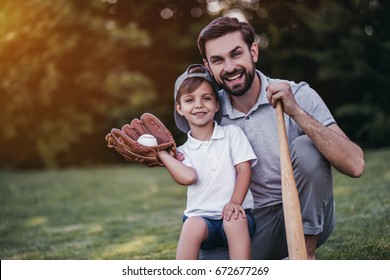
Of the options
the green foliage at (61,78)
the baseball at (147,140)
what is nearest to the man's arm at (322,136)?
the baseball at (147,140)

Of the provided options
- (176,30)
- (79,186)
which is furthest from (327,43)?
(79,186)

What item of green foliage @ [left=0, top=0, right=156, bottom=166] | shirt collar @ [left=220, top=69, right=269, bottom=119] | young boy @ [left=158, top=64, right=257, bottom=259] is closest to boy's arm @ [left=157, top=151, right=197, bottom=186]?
young boy @ [left=158, top=64, right=257, bottom=259]

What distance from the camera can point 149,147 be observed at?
2443mm

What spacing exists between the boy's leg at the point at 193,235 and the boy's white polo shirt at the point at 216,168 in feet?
0.26

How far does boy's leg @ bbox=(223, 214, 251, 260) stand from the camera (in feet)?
7.62

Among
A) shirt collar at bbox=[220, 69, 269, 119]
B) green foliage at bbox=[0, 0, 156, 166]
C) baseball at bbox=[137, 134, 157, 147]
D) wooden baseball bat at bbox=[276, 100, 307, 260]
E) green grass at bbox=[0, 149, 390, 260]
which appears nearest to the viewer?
wooden baseball bat at bbox=[276, 100, 307, 260]

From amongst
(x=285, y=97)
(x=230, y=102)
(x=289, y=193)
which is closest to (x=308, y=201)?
(x=289, y=193)

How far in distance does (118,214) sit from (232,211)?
2.37 metres

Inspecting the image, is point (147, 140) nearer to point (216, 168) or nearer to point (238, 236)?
point (216, 168)

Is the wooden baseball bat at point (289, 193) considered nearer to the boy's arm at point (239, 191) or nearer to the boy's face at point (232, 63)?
the boy's arm at point (239, 191)

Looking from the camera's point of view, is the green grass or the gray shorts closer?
the gray shorts

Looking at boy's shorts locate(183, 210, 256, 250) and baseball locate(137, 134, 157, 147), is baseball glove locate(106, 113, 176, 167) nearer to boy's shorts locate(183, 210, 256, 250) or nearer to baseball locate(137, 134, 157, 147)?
baseball locate(137, 134, 157, 147)

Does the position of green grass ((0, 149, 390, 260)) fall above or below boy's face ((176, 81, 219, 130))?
below

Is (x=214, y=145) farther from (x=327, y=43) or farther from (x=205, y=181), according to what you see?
(x=327, y=43)
